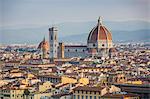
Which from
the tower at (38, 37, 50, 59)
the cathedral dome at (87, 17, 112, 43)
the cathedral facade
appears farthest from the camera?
the tower at (38, 37, 50, 59)

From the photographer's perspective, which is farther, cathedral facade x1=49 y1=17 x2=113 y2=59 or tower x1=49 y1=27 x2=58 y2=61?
tower x1=49 y1=27 x2=58 y2=61

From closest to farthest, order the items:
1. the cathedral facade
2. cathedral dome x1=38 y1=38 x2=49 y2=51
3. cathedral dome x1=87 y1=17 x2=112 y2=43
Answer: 1. the cathedral facade
2. cathedral dome x1=87 y1=17 x2=112 y2=43
3. cathedral dome x1=38 y1=38 x2=49 y2=51

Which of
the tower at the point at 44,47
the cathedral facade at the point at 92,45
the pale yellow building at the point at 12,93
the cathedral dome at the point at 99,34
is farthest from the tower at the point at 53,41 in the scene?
the pale yellow building at the point at 12,93

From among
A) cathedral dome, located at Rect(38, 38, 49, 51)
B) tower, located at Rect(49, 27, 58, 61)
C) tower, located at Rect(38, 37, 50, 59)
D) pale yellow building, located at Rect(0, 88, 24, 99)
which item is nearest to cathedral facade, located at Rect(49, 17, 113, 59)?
tower, located at Rect(49, 27, 58, 61)

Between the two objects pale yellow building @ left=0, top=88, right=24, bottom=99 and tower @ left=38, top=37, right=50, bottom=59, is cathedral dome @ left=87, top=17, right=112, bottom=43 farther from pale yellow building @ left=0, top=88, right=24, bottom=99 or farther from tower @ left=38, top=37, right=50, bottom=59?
pale yellow building @ left=0, top=88, right=24, bottom=99

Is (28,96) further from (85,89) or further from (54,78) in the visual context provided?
(54,78)

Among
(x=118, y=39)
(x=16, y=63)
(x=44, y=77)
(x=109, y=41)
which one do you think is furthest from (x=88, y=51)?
(x=44, y=77)

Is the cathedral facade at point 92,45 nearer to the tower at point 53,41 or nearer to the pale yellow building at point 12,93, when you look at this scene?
the tower at point 53,41

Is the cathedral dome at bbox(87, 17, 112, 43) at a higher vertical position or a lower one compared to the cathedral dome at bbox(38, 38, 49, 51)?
higher
